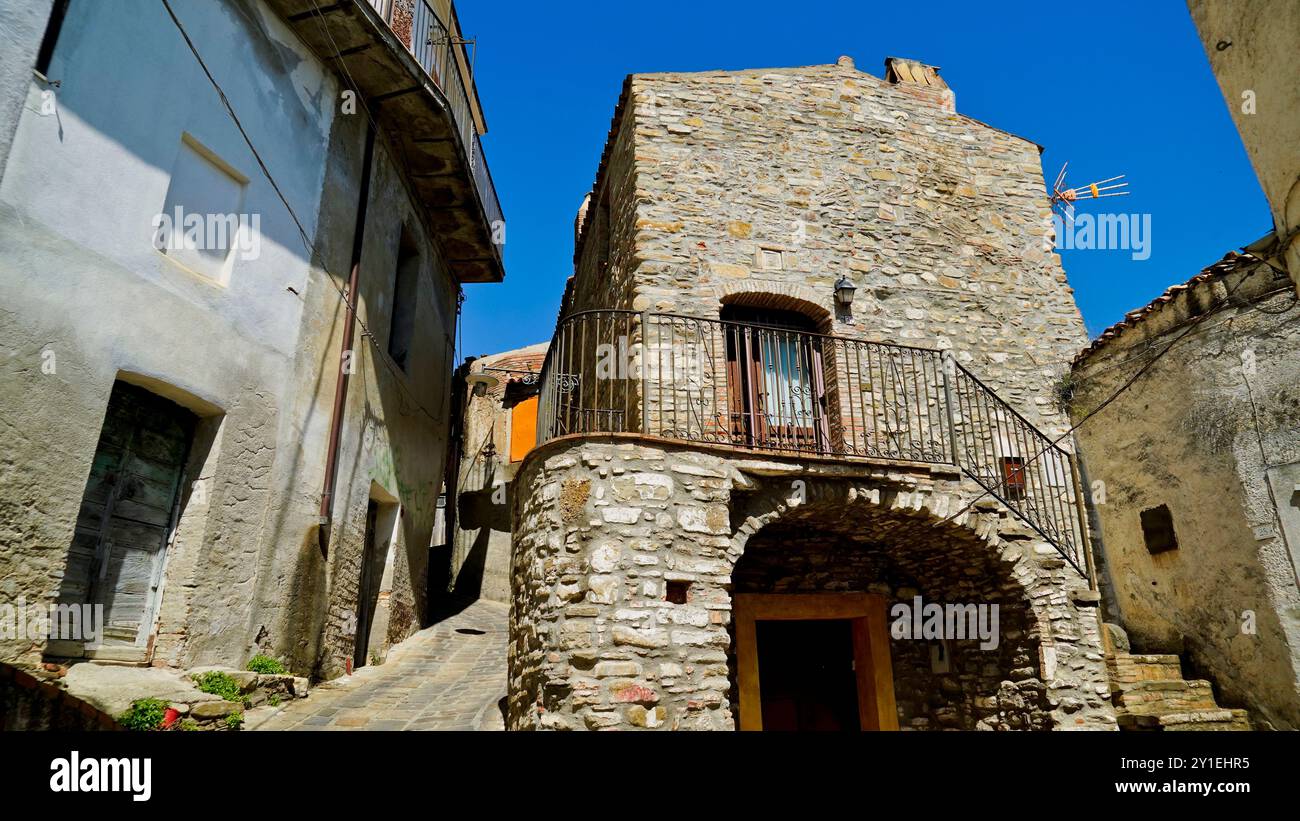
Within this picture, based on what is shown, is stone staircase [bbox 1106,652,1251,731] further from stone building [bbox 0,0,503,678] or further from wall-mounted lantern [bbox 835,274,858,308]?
stone building [bbox 0,0,503,678]

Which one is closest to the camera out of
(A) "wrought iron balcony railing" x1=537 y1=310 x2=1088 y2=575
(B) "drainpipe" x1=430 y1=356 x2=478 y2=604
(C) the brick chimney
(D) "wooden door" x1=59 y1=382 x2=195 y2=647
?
(D) "wooden door" x1=59 y1=382 x2=195 y2=647

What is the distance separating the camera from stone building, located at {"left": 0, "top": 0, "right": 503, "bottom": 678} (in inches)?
183

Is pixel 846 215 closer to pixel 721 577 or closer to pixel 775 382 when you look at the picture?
pixel 775 382

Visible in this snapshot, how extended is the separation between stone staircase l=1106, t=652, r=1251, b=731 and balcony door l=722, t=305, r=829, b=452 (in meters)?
3.77

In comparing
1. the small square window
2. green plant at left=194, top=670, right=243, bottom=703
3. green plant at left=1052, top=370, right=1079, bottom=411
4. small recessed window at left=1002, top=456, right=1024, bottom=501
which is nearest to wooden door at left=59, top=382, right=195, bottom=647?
green plant at left=194, top=670, right=243, bottom=703

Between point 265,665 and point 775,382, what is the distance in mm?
5523

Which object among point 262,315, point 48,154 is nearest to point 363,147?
point 262,315

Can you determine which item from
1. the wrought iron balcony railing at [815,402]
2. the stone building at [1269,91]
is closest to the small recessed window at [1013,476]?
the wrought iron balcony railing at [815,402]

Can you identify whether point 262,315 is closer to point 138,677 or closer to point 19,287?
point 19,287

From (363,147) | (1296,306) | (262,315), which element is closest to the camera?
(262,315)

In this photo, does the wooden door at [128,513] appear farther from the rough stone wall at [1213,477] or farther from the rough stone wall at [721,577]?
the rough stone wall at [1213,477]

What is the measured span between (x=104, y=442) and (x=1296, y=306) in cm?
1083

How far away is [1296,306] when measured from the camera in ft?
23.7

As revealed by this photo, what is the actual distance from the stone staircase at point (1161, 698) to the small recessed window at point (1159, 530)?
1.31m
